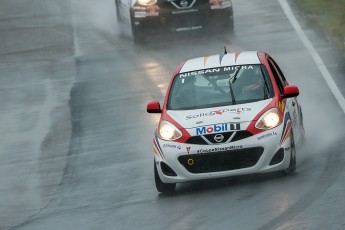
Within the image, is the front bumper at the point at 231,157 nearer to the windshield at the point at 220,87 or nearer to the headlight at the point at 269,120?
the headlight at the point at 269,120

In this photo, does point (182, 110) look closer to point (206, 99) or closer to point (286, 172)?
point (206, 99)

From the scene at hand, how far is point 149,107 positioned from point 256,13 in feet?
58.5

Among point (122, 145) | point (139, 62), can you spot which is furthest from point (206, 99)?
point (139, 62)

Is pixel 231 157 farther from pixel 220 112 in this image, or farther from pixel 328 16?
pixel 328 16

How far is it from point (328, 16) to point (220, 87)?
1600 cm

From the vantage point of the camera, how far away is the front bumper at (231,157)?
13602 mm

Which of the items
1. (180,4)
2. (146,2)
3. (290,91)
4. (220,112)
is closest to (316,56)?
(180,4)

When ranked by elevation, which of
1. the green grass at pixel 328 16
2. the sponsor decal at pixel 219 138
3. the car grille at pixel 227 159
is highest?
the sponsor decal at pixel 219 138

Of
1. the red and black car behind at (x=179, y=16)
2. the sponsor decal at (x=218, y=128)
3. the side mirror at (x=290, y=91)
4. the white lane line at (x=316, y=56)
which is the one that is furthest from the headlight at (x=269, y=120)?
the red and black car behind at (x=179, y=16)

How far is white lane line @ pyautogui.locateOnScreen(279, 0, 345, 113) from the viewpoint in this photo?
2039 cm

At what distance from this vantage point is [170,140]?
1393cm

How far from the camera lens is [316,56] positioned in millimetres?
25156

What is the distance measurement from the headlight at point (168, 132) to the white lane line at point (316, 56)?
5497 millimetres

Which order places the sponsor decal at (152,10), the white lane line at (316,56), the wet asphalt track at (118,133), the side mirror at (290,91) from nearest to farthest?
the wet asphalt track at (118,133) < the side mirror at (290,91) < the white lane line at (316,56) < the sponsor decal at (152,10)
